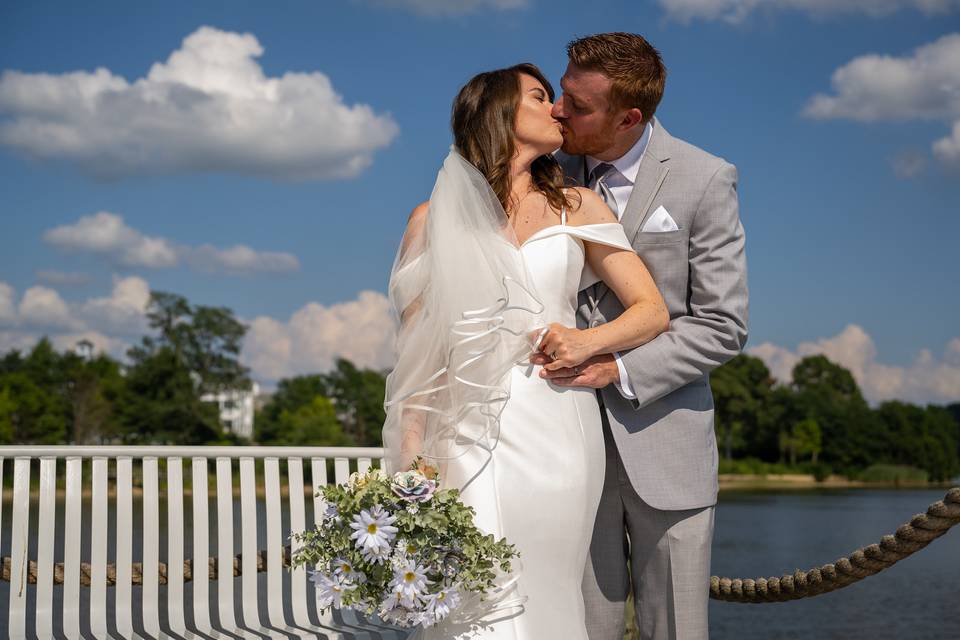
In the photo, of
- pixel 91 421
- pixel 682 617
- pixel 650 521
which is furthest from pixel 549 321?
pixel 91 421

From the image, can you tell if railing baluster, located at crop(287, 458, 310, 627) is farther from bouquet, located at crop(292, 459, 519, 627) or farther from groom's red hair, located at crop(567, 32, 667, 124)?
groom's red hair, located at crop(567, 32, 667, 124)

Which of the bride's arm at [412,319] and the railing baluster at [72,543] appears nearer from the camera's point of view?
the bride's arm at [412,319]

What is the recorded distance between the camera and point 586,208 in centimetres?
320

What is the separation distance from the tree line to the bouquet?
Answer: 168 feet

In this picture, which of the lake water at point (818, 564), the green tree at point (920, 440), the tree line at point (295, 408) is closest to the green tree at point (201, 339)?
the tree line at point (295, 408)

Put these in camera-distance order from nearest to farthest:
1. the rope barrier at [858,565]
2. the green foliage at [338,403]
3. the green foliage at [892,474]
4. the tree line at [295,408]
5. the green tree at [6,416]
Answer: the rope barrier at [858,565] → the green tree at [6,416] → the tree line at [295,408] → the green foliage at [338,403] → the green foliage at [892,474]

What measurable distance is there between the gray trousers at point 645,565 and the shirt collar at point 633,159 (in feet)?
2.79

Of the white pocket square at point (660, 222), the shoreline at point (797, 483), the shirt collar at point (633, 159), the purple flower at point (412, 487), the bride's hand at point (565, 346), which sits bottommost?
the shoreline at point (797, 483)

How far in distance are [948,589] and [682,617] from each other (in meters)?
21.1

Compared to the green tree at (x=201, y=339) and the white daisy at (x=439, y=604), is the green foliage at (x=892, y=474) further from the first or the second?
the white daisy at (x=439, y=604)

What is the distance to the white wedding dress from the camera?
115 inches

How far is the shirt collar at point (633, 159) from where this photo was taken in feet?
11.1

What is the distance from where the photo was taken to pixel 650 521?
3.29 metres

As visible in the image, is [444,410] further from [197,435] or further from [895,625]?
[197,435]
